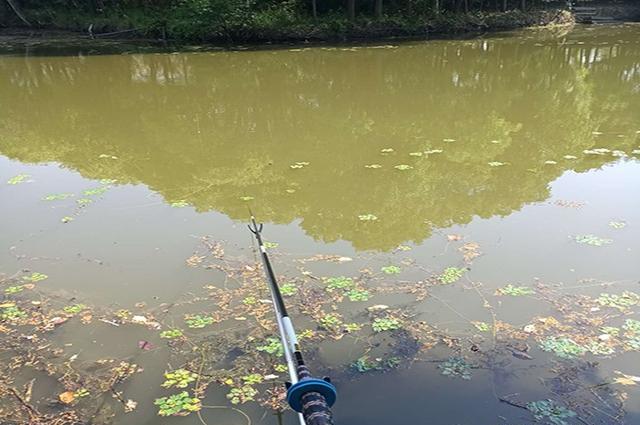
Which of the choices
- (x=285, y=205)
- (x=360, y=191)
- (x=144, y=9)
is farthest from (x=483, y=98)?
(x=144, y=9)

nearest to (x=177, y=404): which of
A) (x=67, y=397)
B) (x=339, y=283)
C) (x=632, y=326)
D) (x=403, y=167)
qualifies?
(x=67, y=397)

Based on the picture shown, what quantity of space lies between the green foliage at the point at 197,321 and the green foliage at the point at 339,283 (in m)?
0.83

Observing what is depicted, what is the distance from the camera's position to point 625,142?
6750 mm

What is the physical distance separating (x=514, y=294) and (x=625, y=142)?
454 centimetres

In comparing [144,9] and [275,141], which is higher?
[144,9]

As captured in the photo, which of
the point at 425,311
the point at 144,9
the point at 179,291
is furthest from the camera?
the point at 144,9

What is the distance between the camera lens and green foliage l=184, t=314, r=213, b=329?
10.5 feet

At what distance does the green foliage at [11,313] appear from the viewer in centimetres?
330

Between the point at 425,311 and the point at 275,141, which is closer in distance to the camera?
the point at 425,311

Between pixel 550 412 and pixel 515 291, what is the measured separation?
3.60 feet

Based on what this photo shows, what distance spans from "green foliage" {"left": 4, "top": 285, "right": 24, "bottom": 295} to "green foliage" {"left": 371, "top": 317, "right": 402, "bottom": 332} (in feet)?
8.20

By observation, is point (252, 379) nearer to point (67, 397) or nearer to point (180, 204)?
point (67, 397)

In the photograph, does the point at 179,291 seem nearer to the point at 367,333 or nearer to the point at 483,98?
the point at 367,333

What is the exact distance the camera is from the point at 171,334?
3111mm
